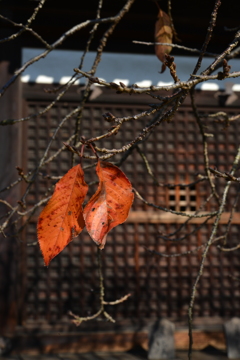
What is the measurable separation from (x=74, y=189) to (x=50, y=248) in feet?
0.51

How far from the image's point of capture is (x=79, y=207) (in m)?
1.08

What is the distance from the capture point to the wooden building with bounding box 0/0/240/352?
170 inches

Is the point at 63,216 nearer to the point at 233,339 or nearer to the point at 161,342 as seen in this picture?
the point at 161,342

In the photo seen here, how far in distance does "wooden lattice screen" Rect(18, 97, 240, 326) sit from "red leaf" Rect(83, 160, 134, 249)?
3.46m

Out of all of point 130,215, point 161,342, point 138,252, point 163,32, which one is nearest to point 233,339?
point 161,342

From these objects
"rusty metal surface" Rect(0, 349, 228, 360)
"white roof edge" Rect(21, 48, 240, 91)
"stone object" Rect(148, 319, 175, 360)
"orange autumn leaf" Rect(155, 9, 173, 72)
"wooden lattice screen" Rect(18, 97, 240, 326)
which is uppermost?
"white roof edge" Rect(21, 48, 240, 91)

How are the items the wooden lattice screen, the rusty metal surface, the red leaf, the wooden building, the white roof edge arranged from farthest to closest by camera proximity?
the white roof edge
the wooden lattice screen
the wooden building
the rusty metal surface
the red leaf

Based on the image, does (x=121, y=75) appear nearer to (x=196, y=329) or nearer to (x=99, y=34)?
(x=99, y=34)

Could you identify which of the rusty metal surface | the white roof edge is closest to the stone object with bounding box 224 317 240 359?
the rusty metal surface

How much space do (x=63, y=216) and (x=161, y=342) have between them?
3.40 meters

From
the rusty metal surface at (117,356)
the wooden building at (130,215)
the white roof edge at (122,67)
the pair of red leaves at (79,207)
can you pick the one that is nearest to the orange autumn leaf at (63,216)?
the pair of red leaves at (79,207)

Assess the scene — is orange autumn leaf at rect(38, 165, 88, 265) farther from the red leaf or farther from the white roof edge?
the white roof edge

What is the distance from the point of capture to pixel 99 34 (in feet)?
15.3

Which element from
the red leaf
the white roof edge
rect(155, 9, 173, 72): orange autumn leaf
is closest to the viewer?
the red leaf
